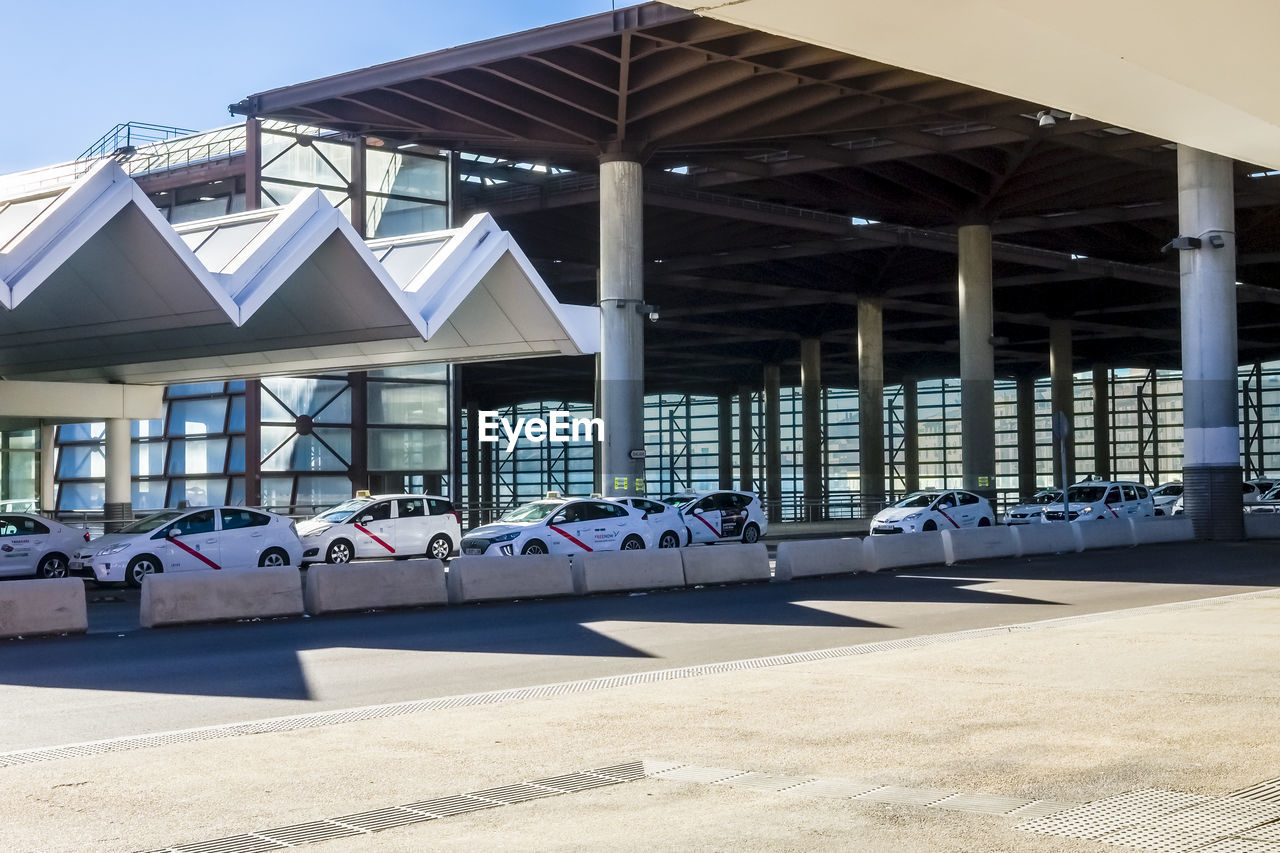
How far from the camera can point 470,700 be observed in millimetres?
11242

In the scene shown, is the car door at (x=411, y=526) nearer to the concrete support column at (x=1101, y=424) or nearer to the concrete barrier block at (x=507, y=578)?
the concrete barrier block at (x=507, y=578)

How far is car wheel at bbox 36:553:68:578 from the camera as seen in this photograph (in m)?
24.9

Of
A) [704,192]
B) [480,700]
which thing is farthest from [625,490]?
[480,700]

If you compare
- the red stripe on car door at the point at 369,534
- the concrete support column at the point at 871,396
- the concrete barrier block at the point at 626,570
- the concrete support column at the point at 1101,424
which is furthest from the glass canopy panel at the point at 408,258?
the concrete support column at the point at 1101,424

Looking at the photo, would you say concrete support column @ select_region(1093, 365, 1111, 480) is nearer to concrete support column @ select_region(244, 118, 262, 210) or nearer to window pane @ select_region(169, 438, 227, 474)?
window pane @ select_region(169, 438, 227, 474)

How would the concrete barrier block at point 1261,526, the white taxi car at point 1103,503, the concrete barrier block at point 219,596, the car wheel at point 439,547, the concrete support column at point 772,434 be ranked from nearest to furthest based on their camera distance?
1. the concrete barrier block at point 219,596
2. the car wheel at point 439,547
3. the concrete barrier block at point 1261,526
4. the white taxi car at point 1103,503
5. the concrete support column at point 772,434

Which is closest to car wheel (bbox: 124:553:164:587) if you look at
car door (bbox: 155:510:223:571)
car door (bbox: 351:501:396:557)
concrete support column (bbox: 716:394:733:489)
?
car door (bbox: 155:510:223:571)

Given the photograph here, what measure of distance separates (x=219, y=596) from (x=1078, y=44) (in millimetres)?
14022

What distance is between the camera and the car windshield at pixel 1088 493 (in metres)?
40.1

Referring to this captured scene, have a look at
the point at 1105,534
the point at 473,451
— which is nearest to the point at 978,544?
the point at 1105,534

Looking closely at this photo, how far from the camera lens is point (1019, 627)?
637 inches

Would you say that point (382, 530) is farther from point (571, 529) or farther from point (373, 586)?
point (373, 586)

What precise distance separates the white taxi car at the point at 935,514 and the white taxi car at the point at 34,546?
62.7 ft

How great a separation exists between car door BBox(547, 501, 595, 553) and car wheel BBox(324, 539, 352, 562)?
4.19 meters
